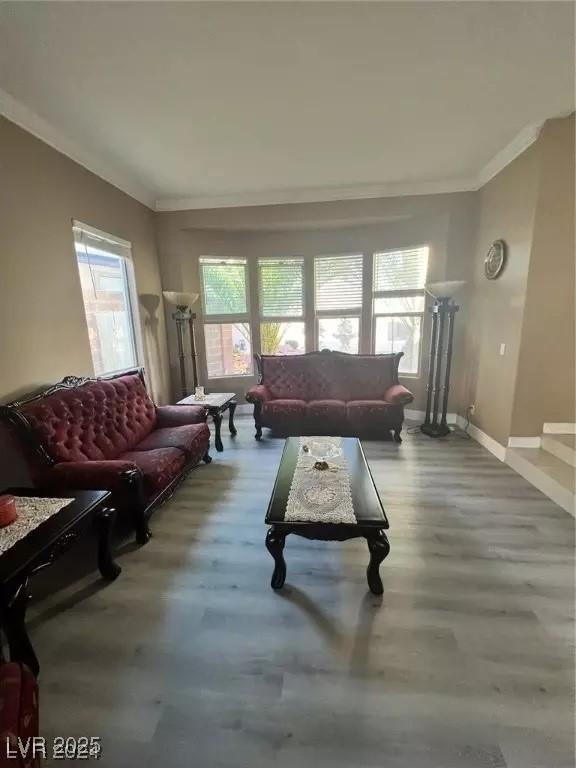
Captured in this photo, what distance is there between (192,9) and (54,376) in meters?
2.52

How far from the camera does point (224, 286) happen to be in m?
4.79

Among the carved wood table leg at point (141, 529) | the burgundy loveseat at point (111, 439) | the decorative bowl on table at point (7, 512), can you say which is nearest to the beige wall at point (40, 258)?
the burgundy loveseat at point (111, 439)

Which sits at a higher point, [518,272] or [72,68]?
[72,68]

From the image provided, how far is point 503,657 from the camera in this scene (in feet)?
4.56

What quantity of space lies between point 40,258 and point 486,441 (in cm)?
455

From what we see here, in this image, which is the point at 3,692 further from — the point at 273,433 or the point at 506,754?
the point at 273,433

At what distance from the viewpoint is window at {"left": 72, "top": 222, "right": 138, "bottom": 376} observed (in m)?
3.08

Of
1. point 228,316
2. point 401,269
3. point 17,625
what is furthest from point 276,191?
point 17,625

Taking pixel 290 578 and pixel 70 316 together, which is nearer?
pixel 290 578

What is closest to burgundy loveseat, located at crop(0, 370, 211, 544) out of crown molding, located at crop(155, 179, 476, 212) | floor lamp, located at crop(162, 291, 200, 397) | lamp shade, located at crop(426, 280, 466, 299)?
floor lamp, located at crop(162, 291, 200, 397)

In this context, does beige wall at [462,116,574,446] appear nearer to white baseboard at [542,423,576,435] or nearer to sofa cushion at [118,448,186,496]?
white baseboard at [542,423,576,435]

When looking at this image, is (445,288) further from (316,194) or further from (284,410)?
(284,410)

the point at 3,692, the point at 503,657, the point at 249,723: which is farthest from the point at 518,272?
the point at 3,692

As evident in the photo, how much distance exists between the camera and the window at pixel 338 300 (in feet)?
15.4
